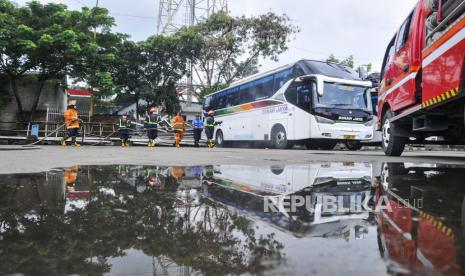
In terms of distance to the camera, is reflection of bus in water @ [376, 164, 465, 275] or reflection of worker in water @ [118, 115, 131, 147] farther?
reflection of worker in water @ [118, 115, 131, 147]

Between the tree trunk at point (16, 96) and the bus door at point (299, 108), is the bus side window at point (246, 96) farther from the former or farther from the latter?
the tree trunk at point (16, 96)

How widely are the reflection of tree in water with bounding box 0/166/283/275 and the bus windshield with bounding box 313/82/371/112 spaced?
34.9 feet

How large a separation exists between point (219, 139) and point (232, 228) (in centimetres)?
1798

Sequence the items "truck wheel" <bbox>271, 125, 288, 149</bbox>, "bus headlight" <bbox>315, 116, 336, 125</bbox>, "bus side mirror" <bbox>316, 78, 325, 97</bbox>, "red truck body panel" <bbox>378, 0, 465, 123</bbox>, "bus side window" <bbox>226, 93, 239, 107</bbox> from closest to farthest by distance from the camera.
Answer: "red truck body panel" <bbox>378, 0, 465, 123</bbox> < "bus side mirror" <bbox>316, 78, 325, 97</bbox> < "bus headlight" <bbox>315, 116, 336, 125</bbox> < "truck wheel" <bbox>271, 125, 288, 149</bbox> < "bus side window" <bbox>226, 93, 239, 107</bbox>

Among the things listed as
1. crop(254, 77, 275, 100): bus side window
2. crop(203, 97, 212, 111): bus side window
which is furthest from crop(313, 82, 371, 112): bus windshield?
crop(203, 97, 212, 111): bus side window

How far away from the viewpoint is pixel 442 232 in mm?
1554

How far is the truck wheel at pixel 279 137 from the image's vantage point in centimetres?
1396

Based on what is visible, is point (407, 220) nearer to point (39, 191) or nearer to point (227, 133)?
point (39, 191)

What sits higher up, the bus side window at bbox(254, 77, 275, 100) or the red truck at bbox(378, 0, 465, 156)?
the bus side window at bbox(254, 77, 275, 100)

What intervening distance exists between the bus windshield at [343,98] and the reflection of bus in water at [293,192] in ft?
29.0

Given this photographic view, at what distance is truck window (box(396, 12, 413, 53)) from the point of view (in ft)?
20.4

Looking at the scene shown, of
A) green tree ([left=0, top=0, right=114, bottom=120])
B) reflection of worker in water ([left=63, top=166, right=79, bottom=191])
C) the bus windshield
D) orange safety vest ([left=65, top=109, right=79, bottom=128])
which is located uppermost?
green tree ([left=0, top=0, right=114, bottom=120])

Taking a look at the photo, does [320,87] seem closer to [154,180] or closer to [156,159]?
[156,159]

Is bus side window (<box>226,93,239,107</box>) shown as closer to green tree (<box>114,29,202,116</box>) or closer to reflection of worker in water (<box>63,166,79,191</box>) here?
green tree (<box>114,29,202,116</box>)
